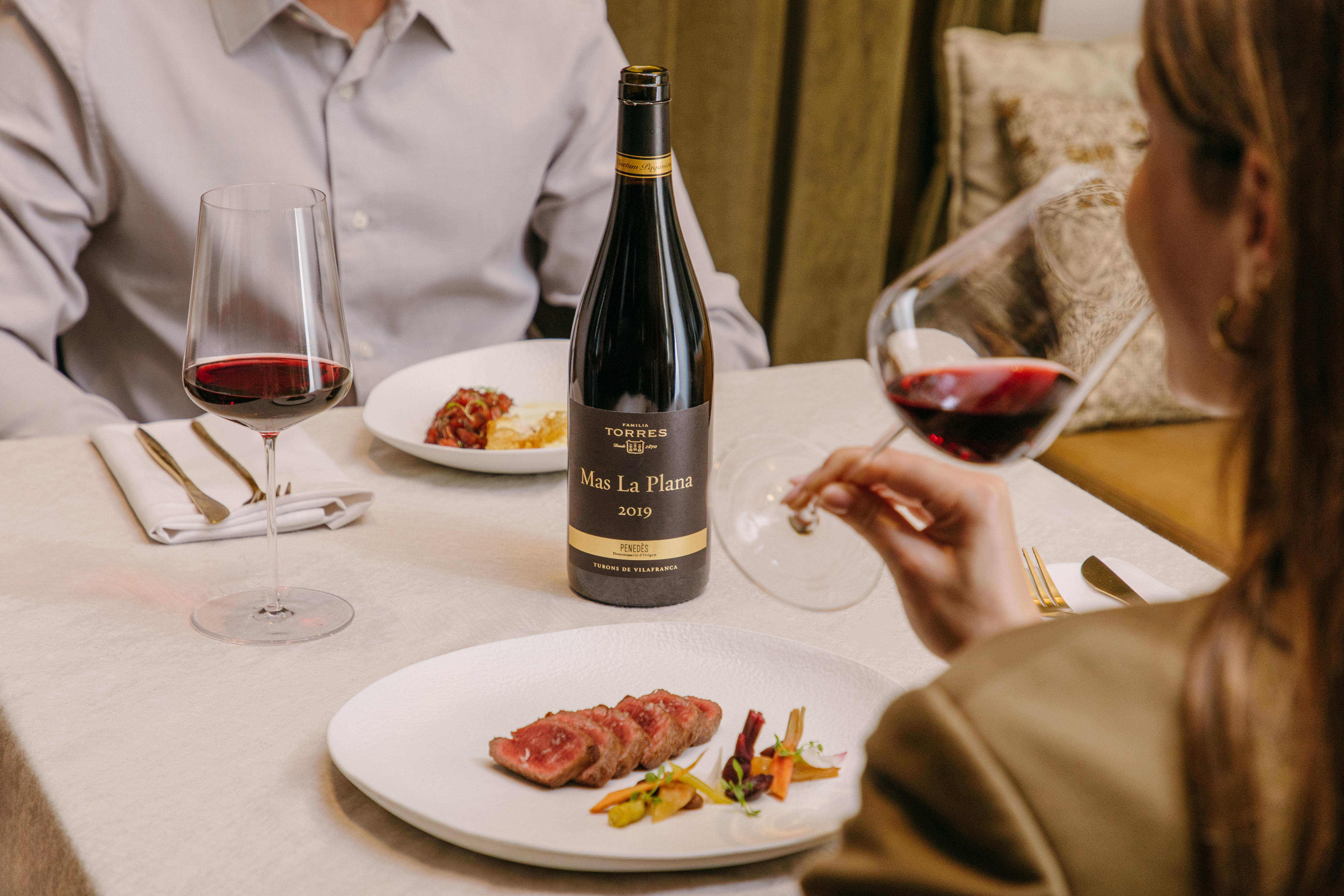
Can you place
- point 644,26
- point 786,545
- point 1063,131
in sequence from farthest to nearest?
point 644,26
point 1063,131
point 786,545

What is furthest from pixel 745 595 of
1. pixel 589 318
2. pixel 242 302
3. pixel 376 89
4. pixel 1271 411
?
pixel 376 89

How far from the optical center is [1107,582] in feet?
3.03

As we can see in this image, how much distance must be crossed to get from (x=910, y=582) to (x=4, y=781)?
59 cm

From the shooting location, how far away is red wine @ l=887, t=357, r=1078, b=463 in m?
0.61

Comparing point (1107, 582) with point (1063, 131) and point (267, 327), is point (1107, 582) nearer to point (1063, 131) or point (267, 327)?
point (267, 327)

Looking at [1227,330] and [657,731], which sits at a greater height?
[1227,330]

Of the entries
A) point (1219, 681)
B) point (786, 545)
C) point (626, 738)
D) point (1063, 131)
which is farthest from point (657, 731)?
point (1063, 131)

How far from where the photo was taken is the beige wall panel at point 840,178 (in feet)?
9.00

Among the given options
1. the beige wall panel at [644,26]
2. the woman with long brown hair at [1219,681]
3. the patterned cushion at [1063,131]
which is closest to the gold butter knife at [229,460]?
the woman with long brown hair at [1219,681]

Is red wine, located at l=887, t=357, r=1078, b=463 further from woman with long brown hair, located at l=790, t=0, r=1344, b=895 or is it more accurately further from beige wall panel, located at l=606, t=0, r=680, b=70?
beige wall panel, located at l=606, t=0, r=680, b=70

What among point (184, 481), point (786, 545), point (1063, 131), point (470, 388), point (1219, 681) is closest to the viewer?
point (1219, 681)

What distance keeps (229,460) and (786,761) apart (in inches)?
27.2

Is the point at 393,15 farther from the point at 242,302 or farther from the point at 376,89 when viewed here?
the point at 242,302

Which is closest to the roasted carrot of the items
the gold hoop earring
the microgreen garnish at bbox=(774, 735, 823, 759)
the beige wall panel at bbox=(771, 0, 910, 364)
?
the microgreen garnish at bbox=(774, 735, 823, 759)
